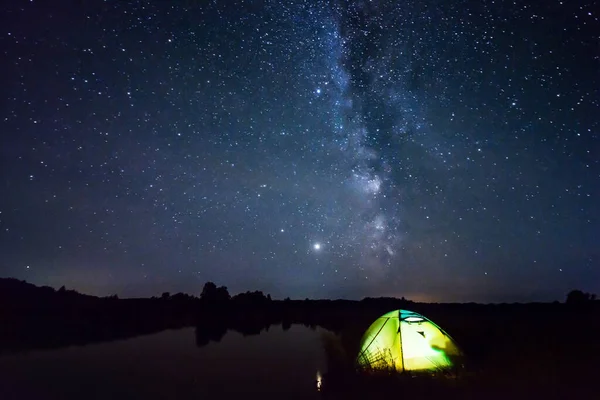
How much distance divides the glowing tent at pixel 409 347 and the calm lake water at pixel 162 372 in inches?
95.3

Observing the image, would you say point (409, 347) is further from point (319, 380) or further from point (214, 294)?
point (214, 294)

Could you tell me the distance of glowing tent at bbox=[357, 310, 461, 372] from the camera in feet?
39.1

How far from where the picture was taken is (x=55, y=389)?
35.8ft

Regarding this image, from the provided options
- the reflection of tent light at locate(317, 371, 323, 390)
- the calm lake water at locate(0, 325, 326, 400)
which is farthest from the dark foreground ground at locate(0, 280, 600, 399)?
the calm lake water at locate(0, 325, 326, 400)

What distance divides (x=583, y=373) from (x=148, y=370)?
15.2 meters

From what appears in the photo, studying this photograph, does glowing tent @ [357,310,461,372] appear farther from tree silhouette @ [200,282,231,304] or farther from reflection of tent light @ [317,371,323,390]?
tree silhouette @ [200,282,231,304]

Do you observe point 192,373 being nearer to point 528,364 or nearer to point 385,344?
point 385,344

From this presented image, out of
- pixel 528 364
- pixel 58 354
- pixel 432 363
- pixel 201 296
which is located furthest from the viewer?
pixel 201 296

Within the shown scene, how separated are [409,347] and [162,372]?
8.95 meters

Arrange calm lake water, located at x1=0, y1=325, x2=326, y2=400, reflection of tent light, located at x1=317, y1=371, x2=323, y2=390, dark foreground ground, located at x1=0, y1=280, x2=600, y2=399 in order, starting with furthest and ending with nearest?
reflection of tent light, located at x1=317, y1=371, x2=323, y2=390 → calm lake water, located at x1=0, y1=325, x2=326, y2=400 → dark foreground ground, located at x1=0, y1=280, x2=600, y2=399

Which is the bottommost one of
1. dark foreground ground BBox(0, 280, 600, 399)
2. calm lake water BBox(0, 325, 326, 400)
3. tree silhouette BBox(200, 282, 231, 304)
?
calm lake water BBox(0, 325, 326, 400)

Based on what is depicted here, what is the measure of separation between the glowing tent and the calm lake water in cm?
242

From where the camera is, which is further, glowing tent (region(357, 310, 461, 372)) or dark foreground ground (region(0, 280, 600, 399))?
glowing tent (region(357, 310, 461, 372))

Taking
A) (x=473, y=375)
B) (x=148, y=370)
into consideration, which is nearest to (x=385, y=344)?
(x=473, y=375)
